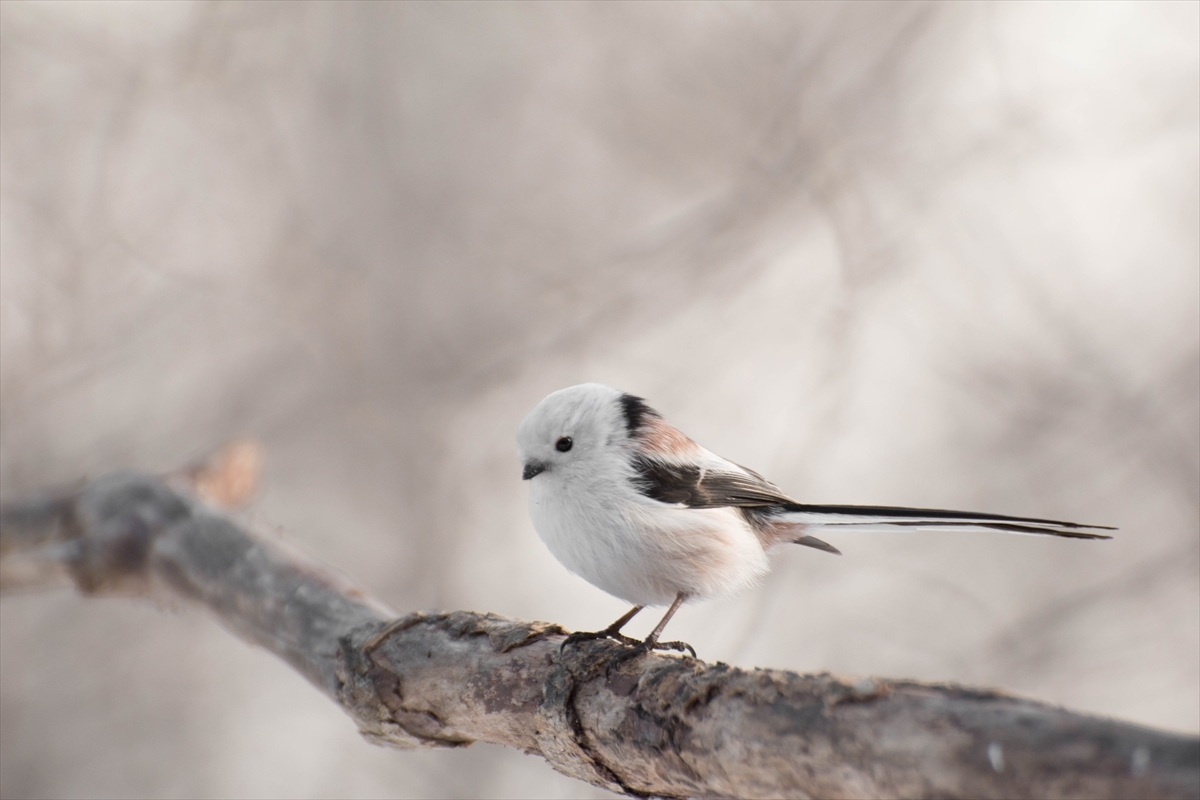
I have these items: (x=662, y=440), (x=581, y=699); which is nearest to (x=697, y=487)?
(x=662, y=440)

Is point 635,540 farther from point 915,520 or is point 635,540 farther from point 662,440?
point 915,520

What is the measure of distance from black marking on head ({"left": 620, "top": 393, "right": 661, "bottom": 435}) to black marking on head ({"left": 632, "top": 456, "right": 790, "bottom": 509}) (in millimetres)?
87

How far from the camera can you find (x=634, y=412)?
184cm

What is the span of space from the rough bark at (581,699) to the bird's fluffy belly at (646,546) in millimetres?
198

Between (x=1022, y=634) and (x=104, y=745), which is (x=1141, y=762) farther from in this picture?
(x=104, y=745)

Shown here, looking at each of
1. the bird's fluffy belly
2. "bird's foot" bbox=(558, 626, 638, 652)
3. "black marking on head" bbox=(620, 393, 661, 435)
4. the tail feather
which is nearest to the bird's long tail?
the tail feather

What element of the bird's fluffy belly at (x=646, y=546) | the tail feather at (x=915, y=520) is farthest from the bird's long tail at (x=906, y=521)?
the bird's fluffy belly at (x=646, y=546)

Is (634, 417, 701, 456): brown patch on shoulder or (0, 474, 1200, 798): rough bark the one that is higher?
(634, 417, 701, 456): brown patch on shoulder

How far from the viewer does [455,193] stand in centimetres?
401

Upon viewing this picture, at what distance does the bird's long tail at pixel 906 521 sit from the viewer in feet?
4.30

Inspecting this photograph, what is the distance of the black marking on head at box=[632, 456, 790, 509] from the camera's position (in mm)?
1729

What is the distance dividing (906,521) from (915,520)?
3 centimetres

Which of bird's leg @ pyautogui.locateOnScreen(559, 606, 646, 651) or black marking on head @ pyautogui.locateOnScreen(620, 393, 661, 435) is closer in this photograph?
bird's leg @ pyautogui.locateOnScreen(559, 606, 646, 651)

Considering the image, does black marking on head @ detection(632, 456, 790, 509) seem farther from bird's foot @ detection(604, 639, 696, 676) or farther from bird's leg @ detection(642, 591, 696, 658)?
bird's foot @ detection(604, 639, 696, 676)
